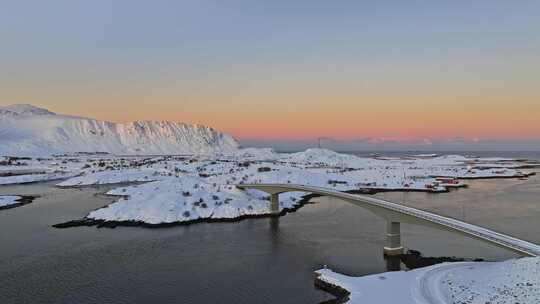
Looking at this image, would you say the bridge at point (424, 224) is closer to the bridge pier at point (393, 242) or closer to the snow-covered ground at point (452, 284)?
the bridge pier at point (393, 242)

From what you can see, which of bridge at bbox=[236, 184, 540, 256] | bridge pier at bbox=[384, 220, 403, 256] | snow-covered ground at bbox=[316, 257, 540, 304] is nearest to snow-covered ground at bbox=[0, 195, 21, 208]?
bridge at bbox=[236, 184, 540, 256]

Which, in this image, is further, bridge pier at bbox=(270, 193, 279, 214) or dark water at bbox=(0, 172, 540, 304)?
bridge pier at bbox=(270, 193, 279, 214)

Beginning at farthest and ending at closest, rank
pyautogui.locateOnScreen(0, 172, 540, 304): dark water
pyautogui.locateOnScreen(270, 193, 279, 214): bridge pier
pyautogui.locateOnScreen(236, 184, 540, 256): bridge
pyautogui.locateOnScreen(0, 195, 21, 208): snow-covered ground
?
pyautogui.locateOnScreen(0, 195, 21, 208): snow-covered ground, pyautogui.locateOnScreen(270, 193, 279, 214): bridge pier, pyautogui.locateOnScreen(0, 172, 540, 304): dark water, pyautogui.locateOnScreen(236, 184, 540, 256): bridge

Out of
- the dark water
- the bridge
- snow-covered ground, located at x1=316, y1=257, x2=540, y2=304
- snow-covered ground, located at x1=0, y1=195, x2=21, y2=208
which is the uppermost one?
the bridge

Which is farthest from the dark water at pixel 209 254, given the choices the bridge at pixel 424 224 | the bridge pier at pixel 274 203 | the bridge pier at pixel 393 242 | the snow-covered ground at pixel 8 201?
the snow-covered ground at pixel 8 201

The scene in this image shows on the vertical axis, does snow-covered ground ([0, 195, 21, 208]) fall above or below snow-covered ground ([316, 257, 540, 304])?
above

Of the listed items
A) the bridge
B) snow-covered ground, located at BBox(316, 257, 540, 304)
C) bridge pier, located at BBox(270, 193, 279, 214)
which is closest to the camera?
snow-covered ground, located at BBox(316, 257, 540, 304)

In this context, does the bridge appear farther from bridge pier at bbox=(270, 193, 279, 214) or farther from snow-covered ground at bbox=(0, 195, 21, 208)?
snow-covered ground at bbox=(0, 195, 21, 208)

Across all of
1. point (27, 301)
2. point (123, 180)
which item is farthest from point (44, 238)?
point (123, 180)
